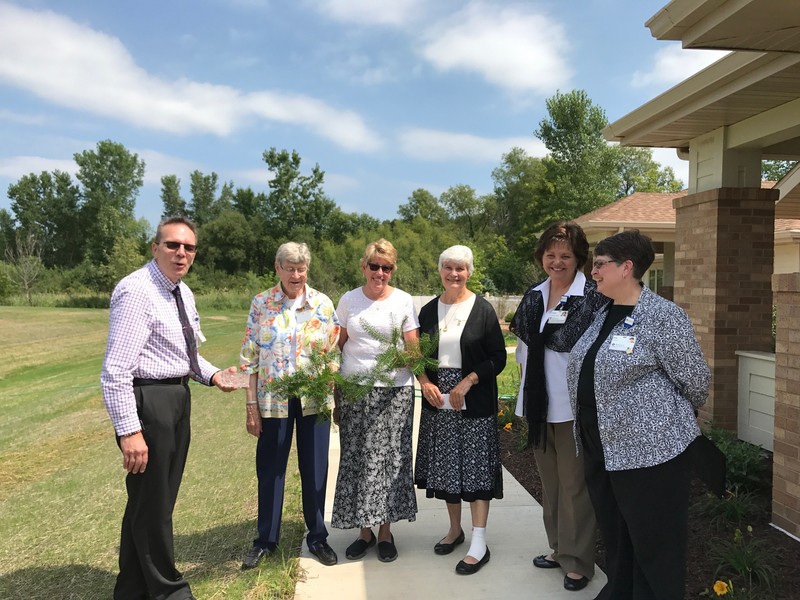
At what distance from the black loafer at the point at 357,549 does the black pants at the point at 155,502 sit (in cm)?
94

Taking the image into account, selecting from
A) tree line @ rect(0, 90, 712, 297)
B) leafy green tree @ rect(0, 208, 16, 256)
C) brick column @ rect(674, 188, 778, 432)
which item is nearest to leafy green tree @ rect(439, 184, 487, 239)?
tree line @ rect(0, 90, 712, 297)

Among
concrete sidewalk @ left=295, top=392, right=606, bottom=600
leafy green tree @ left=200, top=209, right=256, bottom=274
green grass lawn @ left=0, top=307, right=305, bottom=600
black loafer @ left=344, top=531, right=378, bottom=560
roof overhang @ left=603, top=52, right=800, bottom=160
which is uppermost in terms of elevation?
leafy green tree @ left=200, top=209, right=256, bottom=274

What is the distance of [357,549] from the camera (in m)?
3.64

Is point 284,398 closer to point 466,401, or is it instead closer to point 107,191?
point 466,401

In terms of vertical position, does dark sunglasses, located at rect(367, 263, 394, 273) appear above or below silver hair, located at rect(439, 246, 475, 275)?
below

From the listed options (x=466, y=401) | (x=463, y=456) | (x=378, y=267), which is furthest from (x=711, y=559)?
(x=378, y=267)

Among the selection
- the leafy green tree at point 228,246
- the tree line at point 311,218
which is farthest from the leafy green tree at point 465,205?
the leafy green tree at point 228,246

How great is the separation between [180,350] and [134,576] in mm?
1183

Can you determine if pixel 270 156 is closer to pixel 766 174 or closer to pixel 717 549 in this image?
pixel 766 174

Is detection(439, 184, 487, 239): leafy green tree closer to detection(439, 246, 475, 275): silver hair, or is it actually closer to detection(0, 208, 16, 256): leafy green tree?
detection(0, 208, 16, 256): leafy green tree

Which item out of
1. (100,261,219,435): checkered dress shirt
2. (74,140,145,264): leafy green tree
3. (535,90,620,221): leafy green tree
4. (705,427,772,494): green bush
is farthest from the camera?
(74,140,145,264): leafy green tree

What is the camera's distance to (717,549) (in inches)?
130

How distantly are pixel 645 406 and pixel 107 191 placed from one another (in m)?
67.9

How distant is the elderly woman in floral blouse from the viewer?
3475mm
